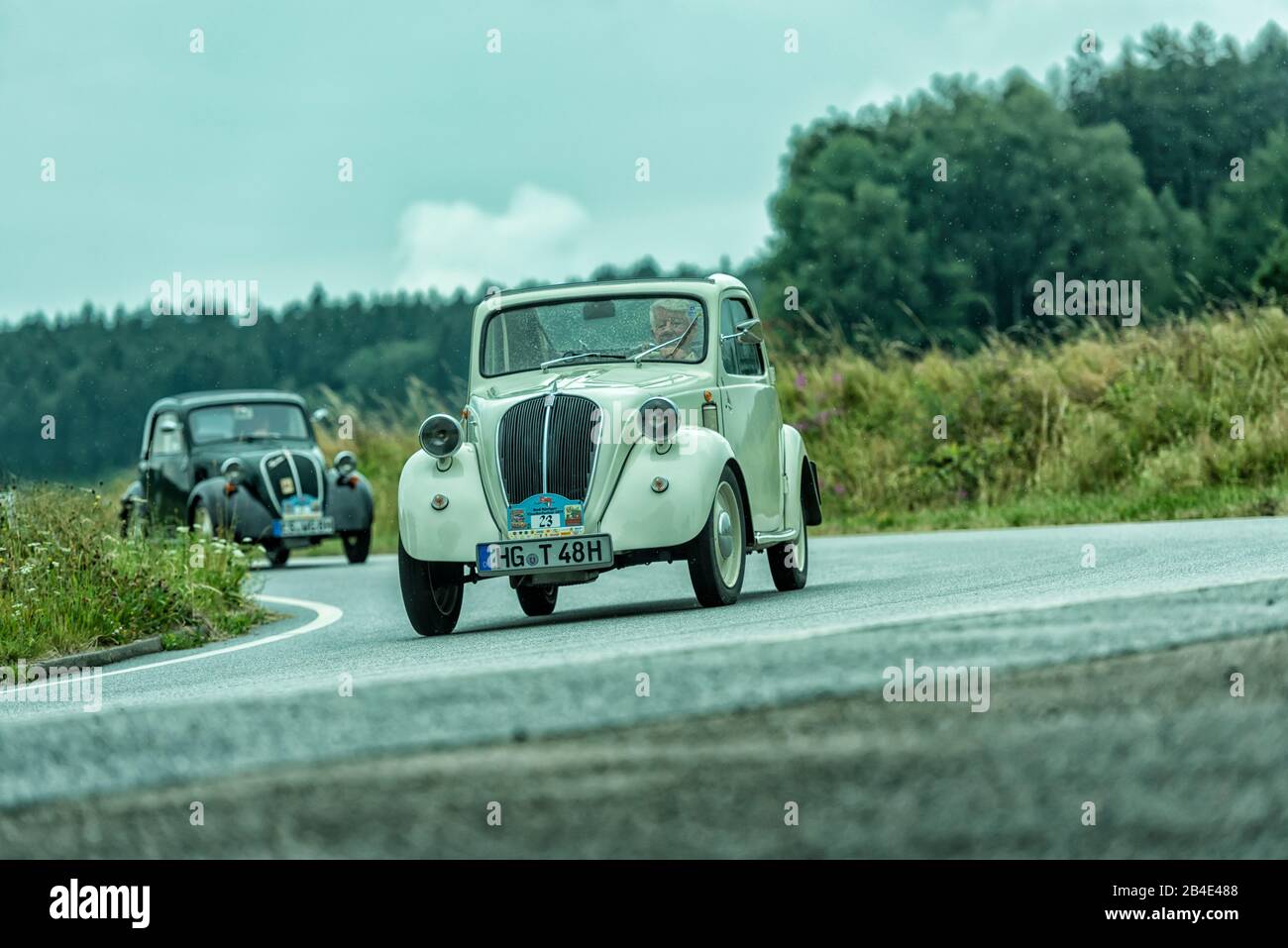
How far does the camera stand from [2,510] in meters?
11.7

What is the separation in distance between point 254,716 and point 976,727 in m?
0.66

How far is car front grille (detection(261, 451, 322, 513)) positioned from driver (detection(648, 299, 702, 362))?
11.5m

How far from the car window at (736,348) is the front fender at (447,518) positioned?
189cm

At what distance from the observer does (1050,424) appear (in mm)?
22125

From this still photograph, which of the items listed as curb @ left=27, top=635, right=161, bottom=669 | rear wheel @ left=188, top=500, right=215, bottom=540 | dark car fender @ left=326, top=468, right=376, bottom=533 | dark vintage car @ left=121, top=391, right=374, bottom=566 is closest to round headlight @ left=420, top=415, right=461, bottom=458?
curb @ left=27, top=635, right=161, bottom=669

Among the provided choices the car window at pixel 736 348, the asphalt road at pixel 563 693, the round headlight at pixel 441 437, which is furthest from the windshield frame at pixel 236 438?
the asphalt road at pixel 563 693

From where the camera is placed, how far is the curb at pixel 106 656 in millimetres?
9383

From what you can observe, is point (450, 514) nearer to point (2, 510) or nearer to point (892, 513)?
point (2, 510)

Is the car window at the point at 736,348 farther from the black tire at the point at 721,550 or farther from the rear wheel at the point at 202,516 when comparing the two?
the rear wheel at the point at 202,516

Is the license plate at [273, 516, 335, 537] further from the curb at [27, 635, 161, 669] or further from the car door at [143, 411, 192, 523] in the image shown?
the curb at [27, 635, 161, 669]

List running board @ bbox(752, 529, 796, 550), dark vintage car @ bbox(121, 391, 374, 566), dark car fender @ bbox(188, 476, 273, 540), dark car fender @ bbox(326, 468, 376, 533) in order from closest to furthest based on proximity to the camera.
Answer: running board @ bbox(752, 529, 796, 550)
dark car fender @ bbox(188, 476, 273, 540)
dark vintage car @ bbox(121, 391, 374, 566)
dark car fender @ bbox(326, 468, 376, 533)

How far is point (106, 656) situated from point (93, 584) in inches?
42.6

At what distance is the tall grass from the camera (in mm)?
19078

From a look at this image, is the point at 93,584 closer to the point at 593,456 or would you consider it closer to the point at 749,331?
the point at 593,456
